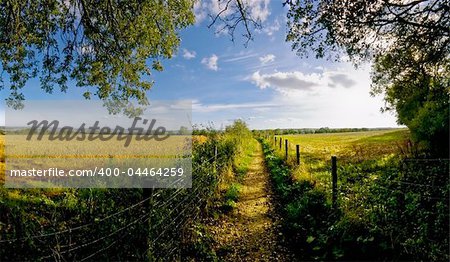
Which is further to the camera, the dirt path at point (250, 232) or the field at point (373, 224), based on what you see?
the dirt path at point (250, 232)

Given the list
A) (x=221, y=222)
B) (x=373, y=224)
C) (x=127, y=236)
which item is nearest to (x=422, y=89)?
(x=373, y=224)

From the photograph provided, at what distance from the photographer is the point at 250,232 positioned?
7.24 metres

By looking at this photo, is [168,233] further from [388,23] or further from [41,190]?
[388,23]

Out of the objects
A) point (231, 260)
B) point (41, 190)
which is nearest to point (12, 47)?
point (41, 190)

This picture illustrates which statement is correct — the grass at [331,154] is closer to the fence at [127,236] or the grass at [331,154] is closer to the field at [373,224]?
the field at [373,224]

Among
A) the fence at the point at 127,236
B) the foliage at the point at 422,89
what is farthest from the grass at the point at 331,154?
the fence at the point at 127,236

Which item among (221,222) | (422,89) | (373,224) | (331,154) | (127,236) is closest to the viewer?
(127,236)

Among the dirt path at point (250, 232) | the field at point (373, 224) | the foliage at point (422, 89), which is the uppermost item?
the foliage at point (422, 89)

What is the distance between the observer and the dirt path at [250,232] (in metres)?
6.01

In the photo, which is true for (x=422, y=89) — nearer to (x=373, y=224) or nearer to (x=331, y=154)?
(x=373, y=224)

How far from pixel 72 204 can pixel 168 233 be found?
2.76 meters

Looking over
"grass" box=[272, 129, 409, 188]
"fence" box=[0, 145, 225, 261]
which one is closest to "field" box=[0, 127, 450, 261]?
"fence" box=[0, 145, 225, 261]

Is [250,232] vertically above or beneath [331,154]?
beneath

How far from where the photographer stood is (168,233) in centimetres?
545
